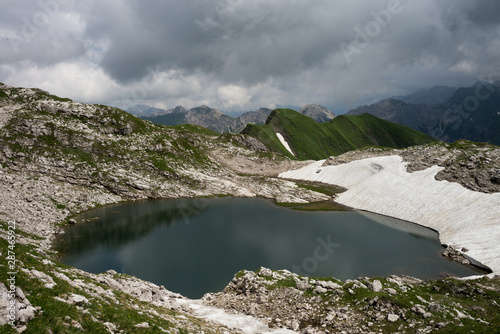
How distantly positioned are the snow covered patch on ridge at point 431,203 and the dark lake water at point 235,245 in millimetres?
5667

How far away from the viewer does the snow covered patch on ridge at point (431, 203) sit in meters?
65.3

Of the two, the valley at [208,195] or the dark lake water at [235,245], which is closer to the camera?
the valley at [208,195]

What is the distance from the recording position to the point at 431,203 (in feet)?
301

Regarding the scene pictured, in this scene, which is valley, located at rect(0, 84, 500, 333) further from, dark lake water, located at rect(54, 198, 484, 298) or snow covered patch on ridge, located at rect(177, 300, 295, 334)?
dark lake water, located at rect(54, 198, 484, 298)

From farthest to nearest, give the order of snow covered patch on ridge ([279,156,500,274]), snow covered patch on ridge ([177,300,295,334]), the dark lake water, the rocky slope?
snow covered patch on ridge ([279,156,500,274]), the dark lake water, snow covered patch on ridge ([177,300,295,334]), the rocky slope

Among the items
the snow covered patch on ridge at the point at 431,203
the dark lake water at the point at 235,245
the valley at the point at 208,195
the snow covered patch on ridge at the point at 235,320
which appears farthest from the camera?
the snow covered patch on ridge at the point at 431,203

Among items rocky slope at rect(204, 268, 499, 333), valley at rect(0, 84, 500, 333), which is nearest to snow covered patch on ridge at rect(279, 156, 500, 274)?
valley at rect(0, 84, 500, 333)

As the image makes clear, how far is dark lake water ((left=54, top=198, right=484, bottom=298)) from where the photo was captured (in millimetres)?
53281

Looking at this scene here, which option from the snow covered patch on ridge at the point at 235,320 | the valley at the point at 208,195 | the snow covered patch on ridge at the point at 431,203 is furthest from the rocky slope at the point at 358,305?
the snow covered patch on ridge at the point at 431,203

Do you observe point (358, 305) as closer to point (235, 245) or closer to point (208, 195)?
point (235, 245)

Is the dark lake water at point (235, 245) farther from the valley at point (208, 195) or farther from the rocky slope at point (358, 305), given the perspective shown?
the rocky slope at point (358, 305)

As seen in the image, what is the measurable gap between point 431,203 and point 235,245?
76722mm

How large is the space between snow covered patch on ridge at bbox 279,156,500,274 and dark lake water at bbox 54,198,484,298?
223 inches

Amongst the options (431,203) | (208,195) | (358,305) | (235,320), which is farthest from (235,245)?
(431,203)
